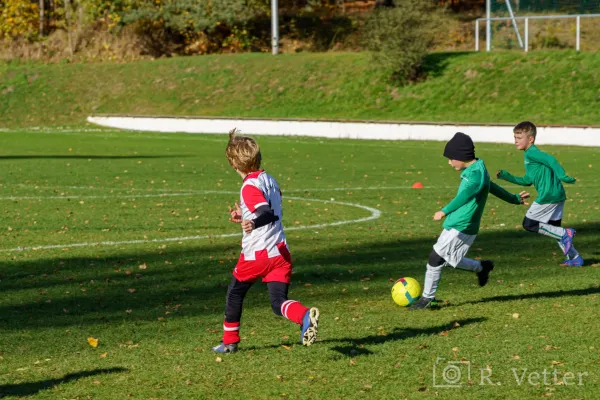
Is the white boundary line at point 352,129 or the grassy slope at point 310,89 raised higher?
the grassy slope at point 310,89

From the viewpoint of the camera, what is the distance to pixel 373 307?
8.26 meters

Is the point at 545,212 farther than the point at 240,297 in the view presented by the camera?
Yes

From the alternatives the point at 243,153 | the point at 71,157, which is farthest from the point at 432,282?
the point at 71,157

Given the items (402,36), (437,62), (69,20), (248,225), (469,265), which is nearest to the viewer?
(248,225)

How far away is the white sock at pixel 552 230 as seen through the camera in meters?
10.3

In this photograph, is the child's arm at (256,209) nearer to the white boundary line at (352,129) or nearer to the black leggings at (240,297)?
the black leggings at (240,297)

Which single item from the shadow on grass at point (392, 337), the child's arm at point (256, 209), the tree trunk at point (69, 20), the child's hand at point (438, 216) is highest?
the tree trunk at point (69, 20)

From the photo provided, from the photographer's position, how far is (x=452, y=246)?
8.23 meters

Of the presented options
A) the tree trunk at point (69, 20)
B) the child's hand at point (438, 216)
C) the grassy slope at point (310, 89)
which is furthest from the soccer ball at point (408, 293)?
the tree trunk at point (69, 20)

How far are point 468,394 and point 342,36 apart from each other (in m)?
51.3

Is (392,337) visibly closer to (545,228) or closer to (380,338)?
(380,338)

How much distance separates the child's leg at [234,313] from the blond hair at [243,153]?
0.83m

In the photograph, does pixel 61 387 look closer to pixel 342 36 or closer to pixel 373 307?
pixel 373 307

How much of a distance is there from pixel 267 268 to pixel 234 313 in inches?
15.8
